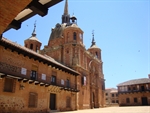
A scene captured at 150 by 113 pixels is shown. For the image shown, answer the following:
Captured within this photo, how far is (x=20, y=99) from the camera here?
15031 mm

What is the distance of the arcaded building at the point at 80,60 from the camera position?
28.0m

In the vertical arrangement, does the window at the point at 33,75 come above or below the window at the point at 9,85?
above

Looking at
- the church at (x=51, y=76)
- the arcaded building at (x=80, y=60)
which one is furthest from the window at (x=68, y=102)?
the arcaded building at (x=80, y=60)

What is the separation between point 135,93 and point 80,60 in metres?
25.3

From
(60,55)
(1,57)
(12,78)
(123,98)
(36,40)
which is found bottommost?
(123,98)

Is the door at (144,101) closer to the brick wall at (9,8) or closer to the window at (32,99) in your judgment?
the window at (32,99)

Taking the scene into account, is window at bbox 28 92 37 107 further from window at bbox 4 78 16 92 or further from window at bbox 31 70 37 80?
window at bbox 4 78 16 92

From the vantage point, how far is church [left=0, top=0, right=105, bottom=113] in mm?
14477

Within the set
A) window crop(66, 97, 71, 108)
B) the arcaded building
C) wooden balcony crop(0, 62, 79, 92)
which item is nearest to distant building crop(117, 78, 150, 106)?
the arcaded building

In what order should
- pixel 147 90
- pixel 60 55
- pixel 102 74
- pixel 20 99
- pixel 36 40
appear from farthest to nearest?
1. pixel 147 90
2. pixel 102 74
3. pixel 36 40
4. pixel 60 55
5. pixel 20 99

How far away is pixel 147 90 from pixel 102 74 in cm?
1500

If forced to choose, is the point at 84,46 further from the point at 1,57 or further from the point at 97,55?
the point at 1,57

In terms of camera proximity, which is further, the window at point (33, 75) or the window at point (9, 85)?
the window at point (33, 75)

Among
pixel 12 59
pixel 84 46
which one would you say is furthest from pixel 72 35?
pixel 12 59
